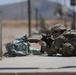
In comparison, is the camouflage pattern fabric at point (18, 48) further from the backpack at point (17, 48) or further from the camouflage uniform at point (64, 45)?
the camouflage uniform at point (64, 45)

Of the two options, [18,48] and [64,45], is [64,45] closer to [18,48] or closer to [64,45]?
[64,45]

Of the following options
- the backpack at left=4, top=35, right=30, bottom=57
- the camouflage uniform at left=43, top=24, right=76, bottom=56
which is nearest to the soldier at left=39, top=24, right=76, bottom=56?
the camouflage uniform at left=43, top=24, right=76, bottom=56

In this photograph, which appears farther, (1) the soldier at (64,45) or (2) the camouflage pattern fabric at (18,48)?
(2) the camouflage pattern fabric at (18,48)

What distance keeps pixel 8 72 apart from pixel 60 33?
3.40 m

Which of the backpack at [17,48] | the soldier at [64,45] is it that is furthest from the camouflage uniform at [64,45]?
the backpack at [17,48]

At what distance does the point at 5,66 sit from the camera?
7.72 metres

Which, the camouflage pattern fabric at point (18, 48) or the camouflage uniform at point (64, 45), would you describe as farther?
the camouflage pattern fabric at point (18, 48)

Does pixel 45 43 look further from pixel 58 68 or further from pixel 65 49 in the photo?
pixel 58 68

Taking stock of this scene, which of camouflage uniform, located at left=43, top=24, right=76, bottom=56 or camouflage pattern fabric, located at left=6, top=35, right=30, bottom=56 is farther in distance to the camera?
camouflage pattern fabric, located at left=6, top=35, right=30, bottom=56

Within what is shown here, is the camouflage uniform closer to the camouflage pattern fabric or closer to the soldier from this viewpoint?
the soldier

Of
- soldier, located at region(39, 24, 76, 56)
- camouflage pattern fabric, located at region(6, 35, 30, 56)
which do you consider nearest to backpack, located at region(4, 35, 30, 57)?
camouflage pattern fabric, located at region(6, 35, 30, 56)

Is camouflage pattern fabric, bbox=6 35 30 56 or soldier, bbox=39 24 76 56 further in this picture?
camouflage pattern fabric, bbox=6 35 30 56

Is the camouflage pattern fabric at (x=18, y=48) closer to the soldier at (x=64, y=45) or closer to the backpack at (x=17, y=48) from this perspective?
the backpack at (x=17, y=48)

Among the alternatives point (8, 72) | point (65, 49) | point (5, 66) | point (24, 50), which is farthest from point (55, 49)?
point (8, 72)
